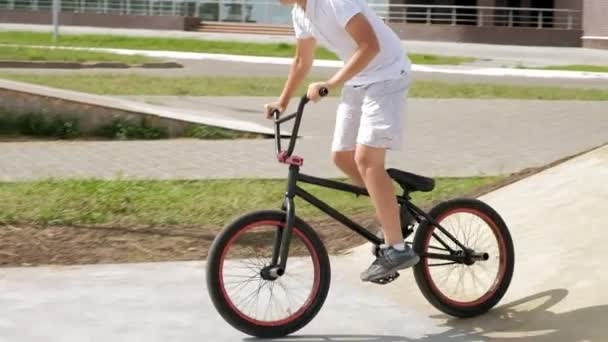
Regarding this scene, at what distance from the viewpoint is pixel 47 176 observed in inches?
418

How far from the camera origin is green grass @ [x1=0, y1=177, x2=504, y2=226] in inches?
329

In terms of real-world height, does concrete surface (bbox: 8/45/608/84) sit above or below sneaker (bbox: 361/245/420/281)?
above

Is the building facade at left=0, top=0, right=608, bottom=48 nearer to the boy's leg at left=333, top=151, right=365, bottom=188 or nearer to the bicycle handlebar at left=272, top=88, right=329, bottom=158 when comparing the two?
the boy's leg at left=333, top=151, right=365, bottom=188

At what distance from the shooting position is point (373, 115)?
5.40 meters

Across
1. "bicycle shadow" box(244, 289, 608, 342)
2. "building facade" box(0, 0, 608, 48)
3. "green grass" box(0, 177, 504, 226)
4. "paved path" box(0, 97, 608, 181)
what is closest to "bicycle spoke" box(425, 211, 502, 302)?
"bicycle shadow" box(244, 289, 608, 342)

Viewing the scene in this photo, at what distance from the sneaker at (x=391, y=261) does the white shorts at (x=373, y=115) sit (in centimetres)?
47

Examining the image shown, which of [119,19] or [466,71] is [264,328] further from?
[119,19]

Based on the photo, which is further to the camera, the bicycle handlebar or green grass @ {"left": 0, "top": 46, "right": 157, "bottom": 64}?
green grass @ {"left": 0, "top": 46, "right": 157, "bottom": 64}

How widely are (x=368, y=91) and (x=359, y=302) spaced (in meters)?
1.16

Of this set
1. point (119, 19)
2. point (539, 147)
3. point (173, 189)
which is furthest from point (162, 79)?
point (119, 19)

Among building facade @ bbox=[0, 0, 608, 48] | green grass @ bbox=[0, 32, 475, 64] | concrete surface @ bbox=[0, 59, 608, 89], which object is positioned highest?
building facade @ bbox=[0, 0, 608, 48]

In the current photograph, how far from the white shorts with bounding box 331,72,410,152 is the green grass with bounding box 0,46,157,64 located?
76.3ft

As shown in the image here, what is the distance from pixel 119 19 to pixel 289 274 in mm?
52782

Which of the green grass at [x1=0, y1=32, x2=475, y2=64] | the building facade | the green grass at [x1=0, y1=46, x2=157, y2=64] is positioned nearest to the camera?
the green grass at [x1=0, y1=46, x2=157, y2=64]
